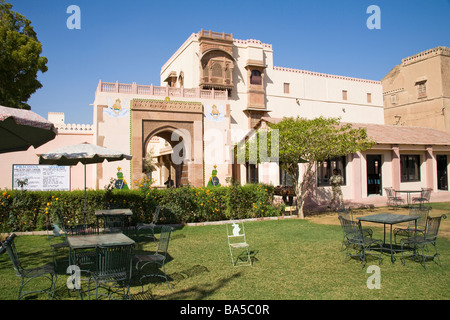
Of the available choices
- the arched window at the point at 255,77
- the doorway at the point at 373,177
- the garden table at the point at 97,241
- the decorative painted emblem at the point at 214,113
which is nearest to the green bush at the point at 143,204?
the garden table at the point at 97,241

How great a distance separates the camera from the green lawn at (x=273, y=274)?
5129mm

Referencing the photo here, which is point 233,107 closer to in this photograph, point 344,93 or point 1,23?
point 344,93

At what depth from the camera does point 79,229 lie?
7.91m

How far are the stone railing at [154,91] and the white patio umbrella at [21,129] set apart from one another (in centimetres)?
1383

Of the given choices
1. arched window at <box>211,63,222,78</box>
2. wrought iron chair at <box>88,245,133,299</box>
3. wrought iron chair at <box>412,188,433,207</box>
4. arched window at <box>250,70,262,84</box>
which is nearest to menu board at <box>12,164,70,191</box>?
arched window at <box>211,63,222,78</box>

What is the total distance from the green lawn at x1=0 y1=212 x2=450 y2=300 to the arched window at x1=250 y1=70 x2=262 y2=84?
20.7 m

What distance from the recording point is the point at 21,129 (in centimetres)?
585

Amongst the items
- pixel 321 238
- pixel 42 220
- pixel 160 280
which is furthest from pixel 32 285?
pixel 321 238

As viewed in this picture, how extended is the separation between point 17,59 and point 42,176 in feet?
23.2

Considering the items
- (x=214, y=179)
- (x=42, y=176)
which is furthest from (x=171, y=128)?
(x=42, y=176)

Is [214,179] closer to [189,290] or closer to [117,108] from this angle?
[117,108]

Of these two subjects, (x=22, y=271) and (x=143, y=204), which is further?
(x=143, y=204)

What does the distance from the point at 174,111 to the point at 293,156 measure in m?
10.8

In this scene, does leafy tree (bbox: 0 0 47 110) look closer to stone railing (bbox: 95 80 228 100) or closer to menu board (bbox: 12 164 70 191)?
stone railing (bbox: 95 80 228 100)
